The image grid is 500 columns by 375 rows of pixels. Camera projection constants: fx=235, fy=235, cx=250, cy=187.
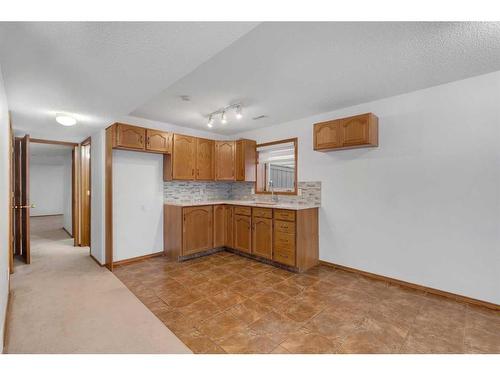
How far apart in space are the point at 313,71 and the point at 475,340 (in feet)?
8.73

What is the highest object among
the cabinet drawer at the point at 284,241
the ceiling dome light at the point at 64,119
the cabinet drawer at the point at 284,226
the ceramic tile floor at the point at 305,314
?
the ceiling dome light at the point at 64,119

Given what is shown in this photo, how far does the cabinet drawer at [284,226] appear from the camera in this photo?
331 centimetres

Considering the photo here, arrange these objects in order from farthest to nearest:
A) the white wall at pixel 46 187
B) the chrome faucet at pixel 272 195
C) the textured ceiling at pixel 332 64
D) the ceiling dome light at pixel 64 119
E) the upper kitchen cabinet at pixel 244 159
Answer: the white wall at pixel 46 187
the upper kitchen cabinet at pixel 244 159
the chrome faucet at pixel 272 195
the ceiling dome light at pixel 64 119
the textured ceiling at pixel 332 64

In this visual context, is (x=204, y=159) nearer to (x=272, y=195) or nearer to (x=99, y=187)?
(x=272, y=195)

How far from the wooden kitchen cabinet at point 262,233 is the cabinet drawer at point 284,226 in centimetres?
10

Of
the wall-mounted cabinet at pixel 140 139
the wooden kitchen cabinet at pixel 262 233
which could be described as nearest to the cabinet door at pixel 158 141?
the wall-mounted cabinet at pixel 140 139

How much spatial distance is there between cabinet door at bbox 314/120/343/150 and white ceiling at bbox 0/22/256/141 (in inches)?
84.8

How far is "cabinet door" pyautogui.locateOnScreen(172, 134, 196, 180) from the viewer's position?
3928 millimetres

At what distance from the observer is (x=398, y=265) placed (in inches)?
115

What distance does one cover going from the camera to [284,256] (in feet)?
11.1

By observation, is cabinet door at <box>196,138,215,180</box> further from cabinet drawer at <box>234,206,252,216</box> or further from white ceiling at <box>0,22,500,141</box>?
white ceiling at <box>0,22,500,141</box>

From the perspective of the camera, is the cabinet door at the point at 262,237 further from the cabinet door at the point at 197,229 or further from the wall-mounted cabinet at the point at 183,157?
the wall-mounted cabinet at the point at 183,157

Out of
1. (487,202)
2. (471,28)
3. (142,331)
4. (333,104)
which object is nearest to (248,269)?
(142,331)

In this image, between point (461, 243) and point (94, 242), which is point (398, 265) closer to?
point (461, 243)
